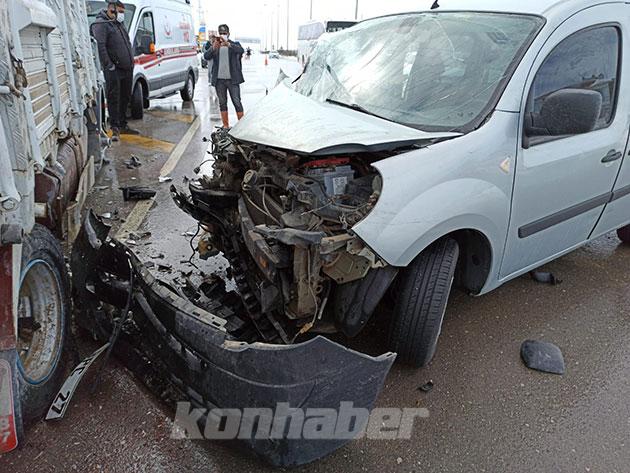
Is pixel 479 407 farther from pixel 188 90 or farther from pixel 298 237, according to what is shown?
pixel 188 90

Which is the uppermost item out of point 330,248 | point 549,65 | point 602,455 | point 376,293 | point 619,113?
point 549,65

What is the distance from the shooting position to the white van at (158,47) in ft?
29.5

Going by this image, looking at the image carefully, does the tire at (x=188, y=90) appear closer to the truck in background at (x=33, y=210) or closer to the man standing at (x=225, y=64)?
the man standing at (x=225, y=64)

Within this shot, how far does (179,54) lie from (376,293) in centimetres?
1097

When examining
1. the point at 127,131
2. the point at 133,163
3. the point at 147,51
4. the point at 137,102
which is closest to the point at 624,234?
the point at 133,163

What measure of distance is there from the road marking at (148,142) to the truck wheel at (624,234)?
6147 millimetres

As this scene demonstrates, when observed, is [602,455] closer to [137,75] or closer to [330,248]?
[330,248]

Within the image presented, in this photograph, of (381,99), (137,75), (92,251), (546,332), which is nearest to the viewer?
(92,251)

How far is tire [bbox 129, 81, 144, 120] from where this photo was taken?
30.4ft

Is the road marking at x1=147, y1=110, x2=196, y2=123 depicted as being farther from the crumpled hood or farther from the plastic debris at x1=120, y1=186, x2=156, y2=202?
the crumpled hood

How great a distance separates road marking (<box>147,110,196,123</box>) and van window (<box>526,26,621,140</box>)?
28.4 ft

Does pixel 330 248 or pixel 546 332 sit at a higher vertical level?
pixel 330 248

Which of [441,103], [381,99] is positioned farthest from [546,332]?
[381,99]

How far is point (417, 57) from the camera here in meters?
2.89
